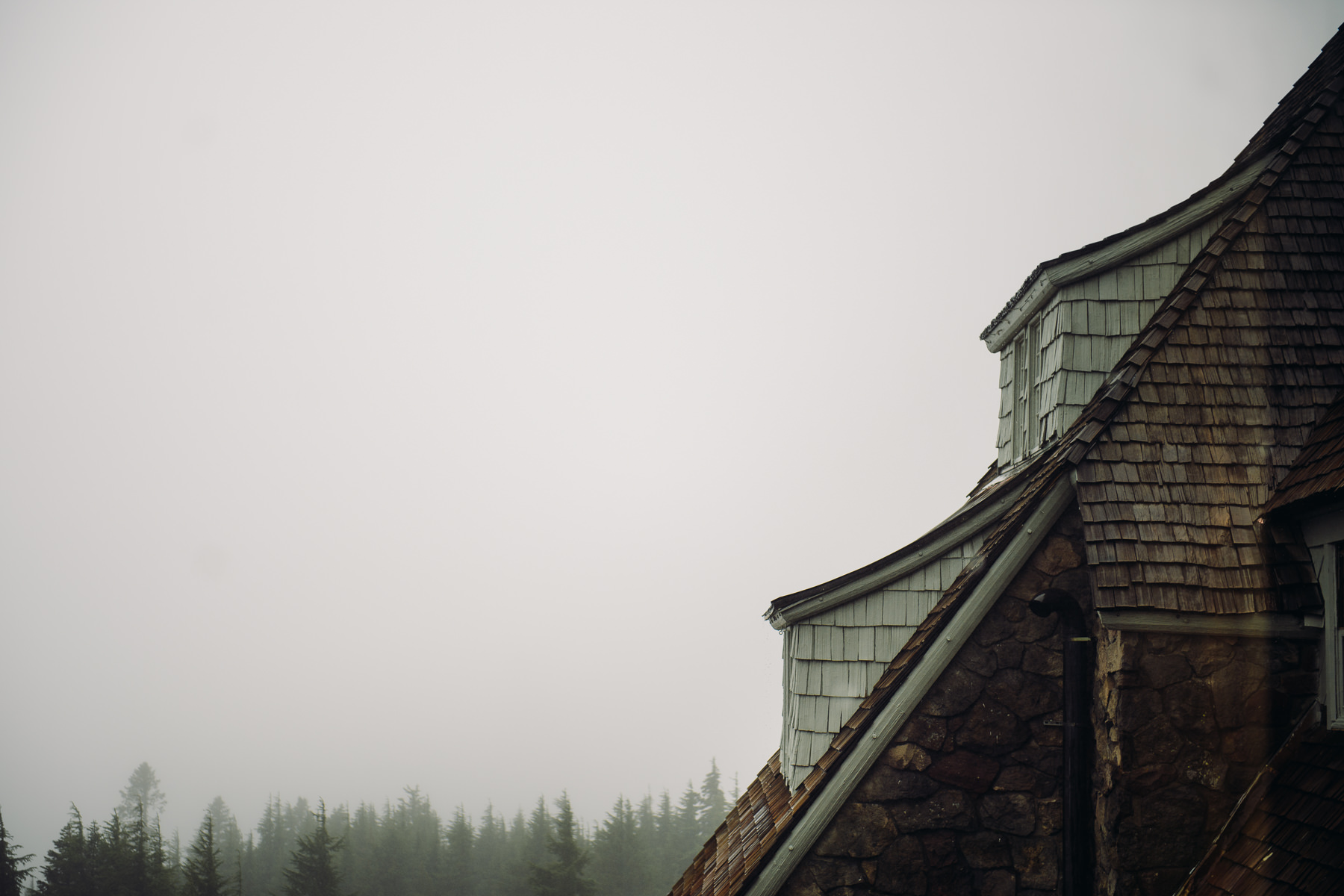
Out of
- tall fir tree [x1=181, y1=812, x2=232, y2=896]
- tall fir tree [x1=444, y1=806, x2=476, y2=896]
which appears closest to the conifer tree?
tall fir tree [x1=181, y1=812, x2=232, y2=896]

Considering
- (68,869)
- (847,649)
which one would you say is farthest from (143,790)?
(847,649)

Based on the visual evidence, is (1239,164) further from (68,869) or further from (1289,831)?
(68,869)

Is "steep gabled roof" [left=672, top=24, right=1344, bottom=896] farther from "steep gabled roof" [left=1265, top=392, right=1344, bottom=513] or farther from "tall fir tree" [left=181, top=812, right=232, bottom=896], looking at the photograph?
"tall fir tree" [left=181, top=812, right=232, bottom=896]

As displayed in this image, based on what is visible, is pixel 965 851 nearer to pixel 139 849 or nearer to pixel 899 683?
pixel 899 683

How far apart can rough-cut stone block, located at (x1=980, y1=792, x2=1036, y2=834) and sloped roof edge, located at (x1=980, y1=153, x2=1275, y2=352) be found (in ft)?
14.3

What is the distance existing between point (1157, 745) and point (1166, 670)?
0.40 meters

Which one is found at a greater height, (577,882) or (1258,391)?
(1258,391)

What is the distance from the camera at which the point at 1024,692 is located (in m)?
4.73

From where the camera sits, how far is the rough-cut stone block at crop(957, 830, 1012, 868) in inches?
180

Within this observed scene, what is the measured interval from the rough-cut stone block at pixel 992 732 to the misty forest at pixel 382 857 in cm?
4334

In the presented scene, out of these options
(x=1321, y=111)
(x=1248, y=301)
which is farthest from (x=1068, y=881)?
(x=1321, y=111)

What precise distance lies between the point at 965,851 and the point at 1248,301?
151 inches

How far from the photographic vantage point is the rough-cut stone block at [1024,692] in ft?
15.4

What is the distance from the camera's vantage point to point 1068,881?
4.40m
